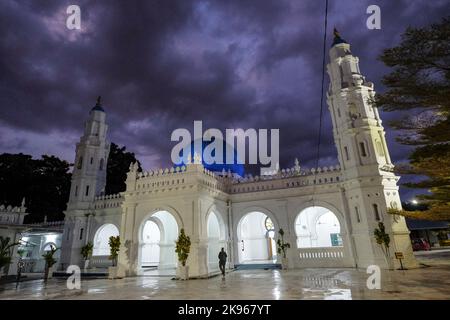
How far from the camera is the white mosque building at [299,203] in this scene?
17188 mm

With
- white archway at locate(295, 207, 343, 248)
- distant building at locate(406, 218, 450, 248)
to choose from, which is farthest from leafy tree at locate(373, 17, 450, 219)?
distant building at locate(406, 218, 450, 248)

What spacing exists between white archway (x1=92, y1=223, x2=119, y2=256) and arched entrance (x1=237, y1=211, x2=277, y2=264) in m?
13.4

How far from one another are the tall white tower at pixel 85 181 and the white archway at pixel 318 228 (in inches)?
806

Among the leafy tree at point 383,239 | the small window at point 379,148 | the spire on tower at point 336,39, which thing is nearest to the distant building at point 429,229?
the small window at point 379,148

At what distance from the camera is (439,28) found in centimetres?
868

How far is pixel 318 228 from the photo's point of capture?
2525 cm

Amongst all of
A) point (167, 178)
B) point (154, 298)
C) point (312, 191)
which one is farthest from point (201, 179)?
point (154, 298)

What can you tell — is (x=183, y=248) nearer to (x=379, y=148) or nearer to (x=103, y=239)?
(x=103, y=239)

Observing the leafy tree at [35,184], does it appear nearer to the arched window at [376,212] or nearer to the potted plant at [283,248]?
the potted plant at [283,248]

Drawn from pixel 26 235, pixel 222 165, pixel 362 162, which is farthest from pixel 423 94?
pixel 26 235

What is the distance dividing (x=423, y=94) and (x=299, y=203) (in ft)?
40.1

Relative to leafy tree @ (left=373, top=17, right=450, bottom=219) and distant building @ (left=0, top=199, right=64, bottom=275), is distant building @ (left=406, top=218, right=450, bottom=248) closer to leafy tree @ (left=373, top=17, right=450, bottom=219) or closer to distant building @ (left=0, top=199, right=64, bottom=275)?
leafy tree @ (left=373, top=17, right=450, bottom=219)

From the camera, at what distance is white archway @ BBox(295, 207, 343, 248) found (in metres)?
23.9
